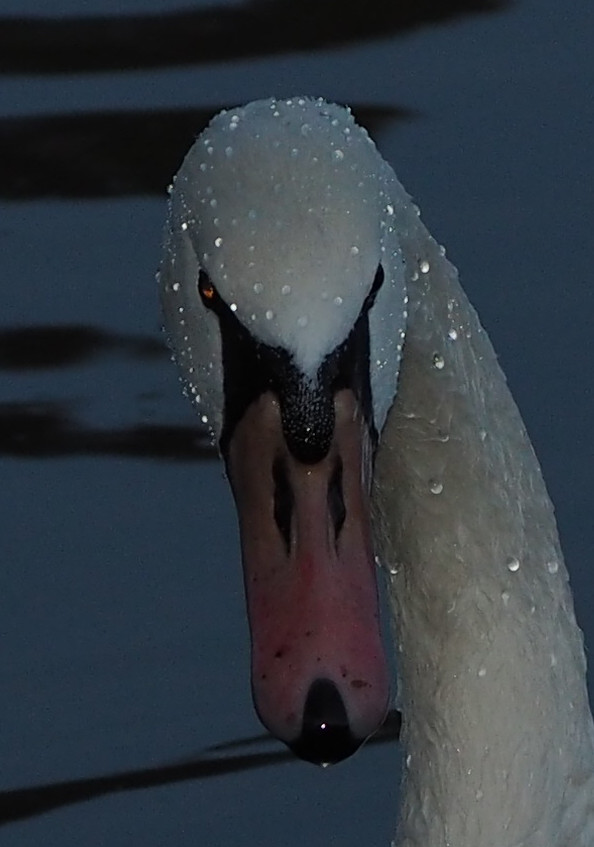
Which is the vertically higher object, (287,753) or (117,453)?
(117,453)

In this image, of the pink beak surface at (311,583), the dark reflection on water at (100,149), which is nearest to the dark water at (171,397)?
the dark reflection on water at (100,149)

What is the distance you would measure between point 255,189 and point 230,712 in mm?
2326

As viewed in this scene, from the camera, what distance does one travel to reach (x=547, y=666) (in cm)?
371

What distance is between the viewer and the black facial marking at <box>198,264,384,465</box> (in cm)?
309

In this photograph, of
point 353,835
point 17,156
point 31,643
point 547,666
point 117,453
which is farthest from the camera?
point 17,156

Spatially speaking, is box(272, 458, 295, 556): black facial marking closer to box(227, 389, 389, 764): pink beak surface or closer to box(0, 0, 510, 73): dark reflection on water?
box(227, 389, 389, 764): pink beak surface

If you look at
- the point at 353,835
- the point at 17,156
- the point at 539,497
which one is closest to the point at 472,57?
the point at 17,156

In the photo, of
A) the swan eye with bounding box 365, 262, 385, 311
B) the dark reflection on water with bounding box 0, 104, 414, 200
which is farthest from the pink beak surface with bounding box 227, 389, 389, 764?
the dark reflection on water with bounding box 0, 104, 414, 200

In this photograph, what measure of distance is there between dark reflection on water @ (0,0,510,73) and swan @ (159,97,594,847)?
10.5ft

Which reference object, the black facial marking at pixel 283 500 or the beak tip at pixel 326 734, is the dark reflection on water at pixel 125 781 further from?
the beak tip at pixel 326 734

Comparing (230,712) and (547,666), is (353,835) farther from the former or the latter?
(547,666)

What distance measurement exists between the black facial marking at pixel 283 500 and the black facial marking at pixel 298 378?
0.03 metres

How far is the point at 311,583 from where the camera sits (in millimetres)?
3121

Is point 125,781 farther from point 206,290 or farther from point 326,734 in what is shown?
point 326,734
